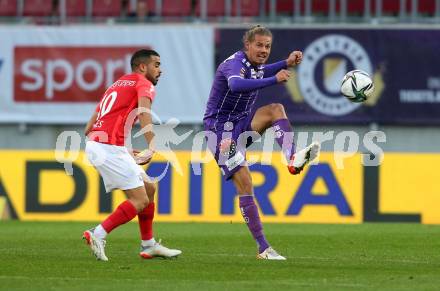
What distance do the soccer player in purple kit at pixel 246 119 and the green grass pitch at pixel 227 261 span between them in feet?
2.03

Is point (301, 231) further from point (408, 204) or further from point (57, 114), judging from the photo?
point (57, 114)

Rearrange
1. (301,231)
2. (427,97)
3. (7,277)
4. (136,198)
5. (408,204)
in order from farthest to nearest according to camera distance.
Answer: (427,97)
(408,204)
(301,231)
(136,198)
(7,277)

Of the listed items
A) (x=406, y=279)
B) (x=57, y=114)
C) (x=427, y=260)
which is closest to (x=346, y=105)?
(x=57, y=114)

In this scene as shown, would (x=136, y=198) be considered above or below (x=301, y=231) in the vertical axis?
above

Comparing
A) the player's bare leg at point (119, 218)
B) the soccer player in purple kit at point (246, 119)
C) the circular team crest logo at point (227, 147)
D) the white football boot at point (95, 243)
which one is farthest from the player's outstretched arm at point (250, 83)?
the white football boot at point (95, 243)

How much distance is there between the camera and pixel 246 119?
1152 cm

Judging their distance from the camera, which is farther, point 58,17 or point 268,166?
point 58,17

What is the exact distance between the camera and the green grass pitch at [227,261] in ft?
30.1

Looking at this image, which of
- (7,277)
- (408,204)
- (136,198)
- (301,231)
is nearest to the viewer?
(7,277)

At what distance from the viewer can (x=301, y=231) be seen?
1617cm

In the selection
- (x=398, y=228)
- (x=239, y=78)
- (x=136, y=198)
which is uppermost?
(x=239, y=78)

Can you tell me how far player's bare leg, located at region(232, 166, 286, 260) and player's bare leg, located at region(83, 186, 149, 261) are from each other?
974 mm

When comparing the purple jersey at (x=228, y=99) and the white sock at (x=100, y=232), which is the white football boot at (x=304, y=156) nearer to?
the purple jersey at (x=228, y=99)

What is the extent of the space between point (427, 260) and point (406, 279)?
1977mm
